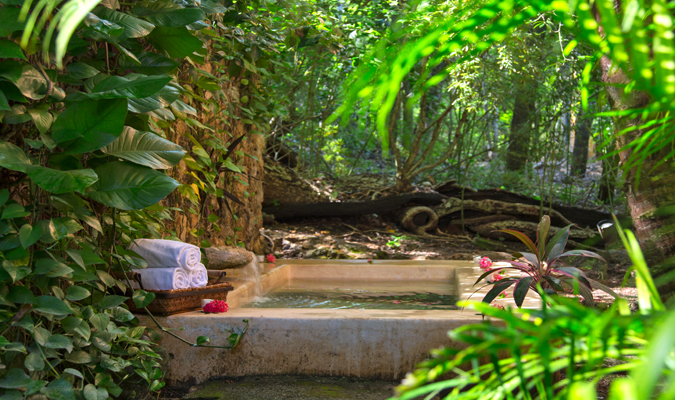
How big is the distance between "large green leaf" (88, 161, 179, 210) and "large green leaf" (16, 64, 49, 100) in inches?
11.4

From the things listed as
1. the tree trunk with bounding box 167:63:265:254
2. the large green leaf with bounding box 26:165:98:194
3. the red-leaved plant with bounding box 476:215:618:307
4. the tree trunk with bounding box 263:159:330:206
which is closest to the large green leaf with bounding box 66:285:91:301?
the large green leaf with bounding box 26:165:98:194

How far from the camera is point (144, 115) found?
1.88 m

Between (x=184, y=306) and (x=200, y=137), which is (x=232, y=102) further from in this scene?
(x=184, y=306)

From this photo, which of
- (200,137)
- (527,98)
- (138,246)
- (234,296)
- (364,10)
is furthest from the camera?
(527,98)

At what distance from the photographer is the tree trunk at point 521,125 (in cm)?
694

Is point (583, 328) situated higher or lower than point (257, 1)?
lower

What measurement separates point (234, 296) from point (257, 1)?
2032 mm

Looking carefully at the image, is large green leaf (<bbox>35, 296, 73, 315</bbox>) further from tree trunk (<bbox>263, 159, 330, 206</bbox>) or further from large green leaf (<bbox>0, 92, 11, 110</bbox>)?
tree trunk (<bbox>263, 159, 330, 206</bbox>)

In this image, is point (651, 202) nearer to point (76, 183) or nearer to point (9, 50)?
point (76, 183)

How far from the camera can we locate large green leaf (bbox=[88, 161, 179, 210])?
1471mm

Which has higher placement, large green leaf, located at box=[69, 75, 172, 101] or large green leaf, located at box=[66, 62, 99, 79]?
large green leaf, located at box=[66, 62, 99, 79]

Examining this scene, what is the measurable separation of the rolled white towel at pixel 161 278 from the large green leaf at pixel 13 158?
99cm

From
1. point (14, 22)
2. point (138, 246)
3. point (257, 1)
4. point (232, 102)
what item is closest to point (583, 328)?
point (14, 22)

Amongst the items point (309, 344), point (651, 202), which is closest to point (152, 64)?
point (309, 344)
